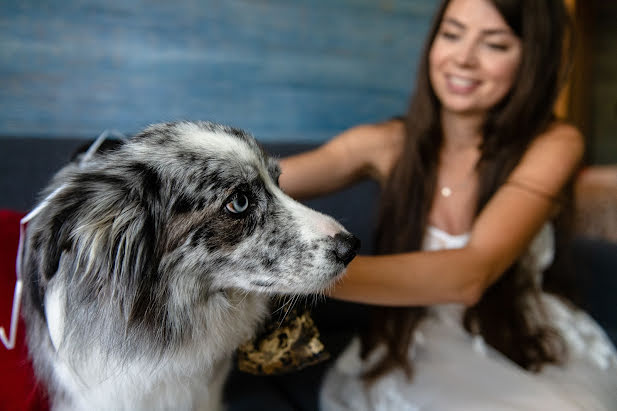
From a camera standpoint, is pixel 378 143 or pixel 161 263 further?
pixel 378 143

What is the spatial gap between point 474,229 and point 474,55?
1.92ft

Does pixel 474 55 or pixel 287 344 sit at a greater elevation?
pixel 474 55

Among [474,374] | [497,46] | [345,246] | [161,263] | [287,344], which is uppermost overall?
[497,46]

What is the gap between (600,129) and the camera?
3.22 meters

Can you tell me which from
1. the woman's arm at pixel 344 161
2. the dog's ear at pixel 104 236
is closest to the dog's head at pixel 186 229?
the dog's ear at pixel 104 236

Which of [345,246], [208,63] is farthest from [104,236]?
[208,63]

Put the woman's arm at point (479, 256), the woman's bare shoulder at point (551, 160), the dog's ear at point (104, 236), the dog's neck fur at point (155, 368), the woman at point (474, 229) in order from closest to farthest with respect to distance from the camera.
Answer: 1. the dog's ear at point (104, 236)
2. the dog's neck fur at point (155, 368)
3. the woman's arm at point (479, 256)
4. the woman at point (474, 229)
5. the woman's bare shoulder at point (551, 160)

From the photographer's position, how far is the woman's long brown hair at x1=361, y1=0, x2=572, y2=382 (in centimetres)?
153

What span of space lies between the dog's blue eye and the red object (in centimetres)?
62

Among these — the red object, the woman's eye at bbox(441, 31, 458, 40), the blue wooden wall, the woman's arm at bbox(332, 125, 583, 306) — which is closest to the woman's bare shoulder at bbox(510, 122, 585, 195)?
the woman's arm at bbox(332, 125, 583, 306)

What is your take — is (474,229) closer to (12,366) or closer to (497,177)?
(497,177)

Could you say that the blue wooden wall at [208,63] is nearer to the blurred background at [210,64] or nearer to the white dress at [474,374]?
the blurred background at [210,64]

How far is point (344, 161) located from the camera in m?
1.79

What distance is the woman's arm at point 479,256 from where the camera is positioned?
1221 millimetres
